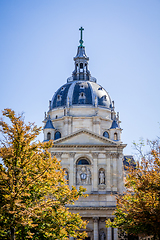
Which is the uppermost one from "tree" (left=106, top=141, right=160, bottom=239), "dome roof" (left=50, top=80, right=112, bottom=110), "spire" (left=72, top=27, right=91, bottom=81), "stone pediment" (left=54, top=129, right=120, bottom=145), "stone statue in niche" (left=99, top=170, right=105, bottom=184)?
"spire" (left=72, top=27, right=91, bottom=81)

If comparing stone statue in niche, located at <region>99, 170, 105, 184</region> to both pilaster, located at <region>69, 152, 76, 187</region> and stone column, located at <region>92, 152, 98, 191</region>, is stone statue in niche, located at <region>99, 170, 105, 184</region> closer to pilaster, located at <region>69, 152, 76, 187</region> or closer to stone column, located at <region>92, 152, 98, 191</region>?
stone column, located at <region>92, 152, 98, 191</region>

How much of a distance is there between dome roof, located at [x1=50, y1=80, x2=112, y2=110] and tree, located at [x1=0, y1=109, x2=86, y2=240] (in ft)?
135

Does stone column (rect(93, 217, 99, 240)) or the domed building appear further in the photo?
the domed building

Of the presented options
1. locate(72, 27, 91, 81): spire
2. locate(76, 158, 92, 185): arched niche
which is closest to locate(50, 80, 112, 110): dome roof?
locate(72, 27, 91, 81): spire

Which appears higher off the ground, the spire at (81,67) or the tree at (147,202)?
the spire at (81,67)

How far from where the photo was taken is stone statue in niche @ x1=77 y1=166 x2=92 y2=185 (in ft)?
172

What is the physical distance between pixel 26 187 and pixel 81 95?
1760 inches

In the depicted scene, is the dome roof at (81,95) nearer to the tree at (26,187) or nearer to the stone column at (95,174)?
the stone column at (95,174)

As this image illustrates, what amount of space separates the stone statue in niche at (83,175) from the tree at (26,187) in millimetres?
28026

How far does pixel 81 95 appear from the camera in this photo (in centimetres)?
6581

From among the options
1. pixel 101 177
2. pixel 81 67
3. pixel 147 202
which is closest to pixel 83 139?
pixel 101 177

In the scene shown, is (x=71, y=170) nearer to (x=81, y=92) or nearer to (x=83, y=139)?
(x=83, y=139)

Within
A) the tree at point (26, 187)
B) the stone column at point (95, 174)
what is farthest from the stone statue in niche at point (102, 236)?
the tree at point (26, 187)

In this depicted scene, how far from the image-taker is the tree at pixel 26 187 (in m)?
21.4
